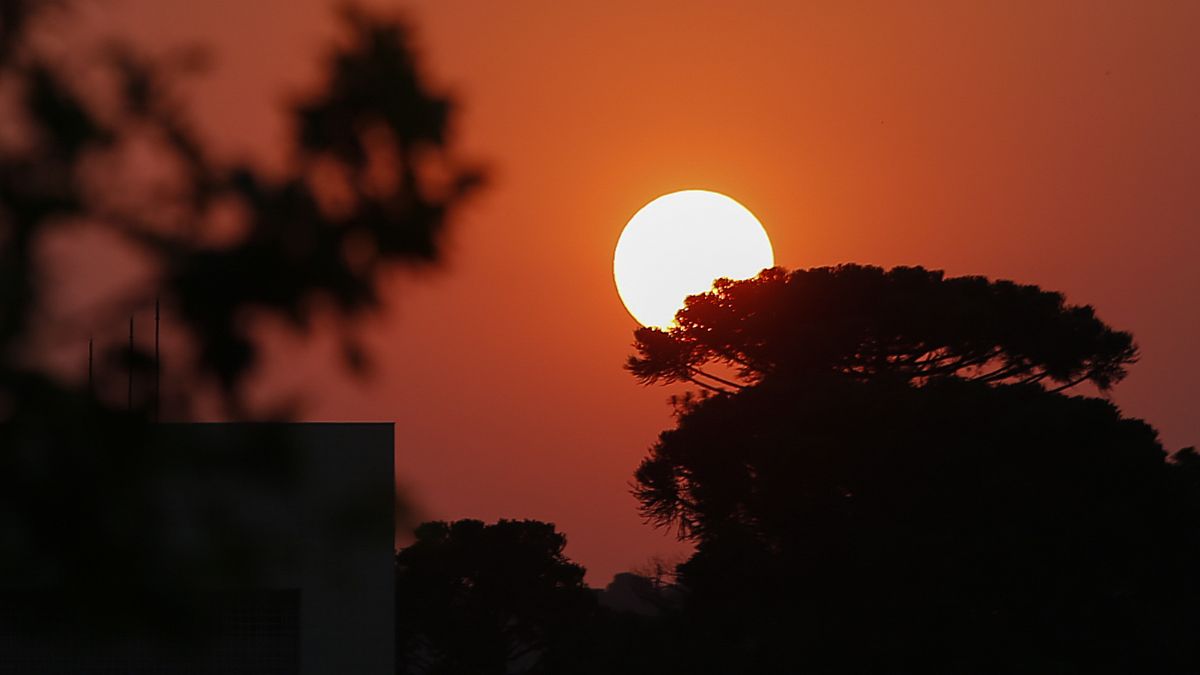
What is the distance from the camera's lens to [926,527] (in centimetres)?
3098

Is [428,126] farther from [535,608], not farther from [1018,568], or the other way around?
[535,608]

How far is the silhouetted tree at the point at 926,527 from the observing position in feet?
99.9

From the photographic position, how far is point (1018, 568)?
30766mm

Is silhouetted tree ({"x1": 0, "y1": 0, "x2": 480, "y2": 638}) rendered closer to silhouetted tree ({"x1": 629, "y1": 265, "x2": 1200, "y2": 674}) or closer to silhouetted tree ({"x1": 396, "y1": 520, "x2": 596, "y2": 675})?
silhouetted tree ({"x1": 629, "y1": 265, "x2": 1200, "y2": 674})

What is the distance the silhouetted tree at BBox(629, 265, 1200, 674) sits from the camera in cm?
3044

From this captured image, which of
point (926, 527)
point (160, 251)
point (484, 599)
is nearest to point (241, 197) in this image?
point (160, 251)

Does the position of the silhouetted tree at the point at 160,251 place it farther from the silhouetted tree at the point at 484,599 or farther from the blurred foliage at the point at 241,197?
the silhouetted tree at the point at 484,599

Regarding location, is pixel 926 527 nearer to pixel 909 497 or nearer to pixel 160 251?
pixel 909 497

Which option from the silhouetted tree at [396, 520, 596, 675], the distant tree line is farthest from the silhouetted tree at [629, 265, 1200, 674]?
the silhouetted tree at [396, 520, 596, 675]

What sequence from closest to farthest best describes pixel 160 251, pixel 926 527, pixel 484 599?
pixel 160 251 < pixel 926 527 < pixel 484 599

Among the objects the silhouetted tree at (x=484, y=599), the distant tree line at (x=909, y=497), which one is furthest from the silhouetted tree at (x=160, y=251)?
the silhouetted tree at (x=484, y=599)

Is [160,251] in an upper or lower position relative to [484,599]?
lower

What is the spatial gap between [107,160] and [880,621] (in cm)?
2806

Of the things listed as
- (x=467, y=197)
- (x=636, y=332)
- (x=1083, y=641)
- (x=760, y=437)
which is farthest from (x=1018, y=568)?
(x=467, y=197)
